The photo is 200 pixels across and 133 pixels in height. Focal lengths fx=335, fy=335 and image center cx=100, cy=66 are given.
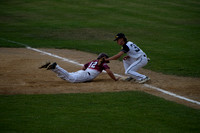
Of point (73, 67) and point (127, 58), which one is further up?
point (127, 58)

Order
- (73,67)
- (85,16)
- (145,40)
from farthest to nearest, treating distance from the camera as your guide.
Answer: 1. (85,16)
2. (145,40)
3. (73,67)

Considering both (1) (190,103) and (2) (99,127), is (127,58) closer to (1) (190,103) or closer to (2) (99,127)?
(1) (190,103)

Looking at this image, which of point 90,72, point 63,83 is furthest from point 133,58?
point 63,83

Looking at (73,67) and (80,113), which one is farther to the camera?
(73,67)

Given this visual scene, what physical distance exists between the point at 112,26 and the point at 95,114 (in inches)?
607

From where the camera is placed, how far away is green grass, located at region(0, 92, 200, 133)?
6.33 metres

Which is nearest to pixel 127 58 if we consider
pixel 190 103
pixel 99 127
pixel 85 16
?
pixel 190 103

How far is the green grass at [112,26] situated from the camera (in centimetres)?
1526

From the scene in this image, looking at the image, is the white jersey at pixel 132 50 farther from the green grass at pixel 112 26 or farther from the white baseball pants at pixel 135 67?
the green grass at pixel 112 26

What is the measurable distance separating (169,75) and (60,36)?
8.91m

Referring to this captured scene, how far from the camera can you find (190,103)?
827 centimetres

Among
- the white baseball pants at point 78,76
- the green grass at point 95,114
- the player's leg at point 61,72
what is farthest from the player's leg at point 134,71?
the player's leg at point 61,72

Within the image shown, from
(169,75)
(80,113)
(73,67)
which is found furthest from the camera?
(73,67)

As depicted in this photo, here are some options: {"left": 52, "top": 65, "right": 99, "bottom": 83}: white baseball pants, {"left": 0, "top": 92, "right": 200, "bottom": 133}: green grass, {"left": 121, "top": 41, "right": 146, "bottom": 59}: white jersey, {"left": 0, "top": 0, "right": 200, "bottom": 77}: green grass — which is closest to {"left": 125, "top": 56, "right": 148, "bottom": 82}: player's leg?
{"left": 121, "top": 41, "right": 146, "bottom": 59}: white jersey
